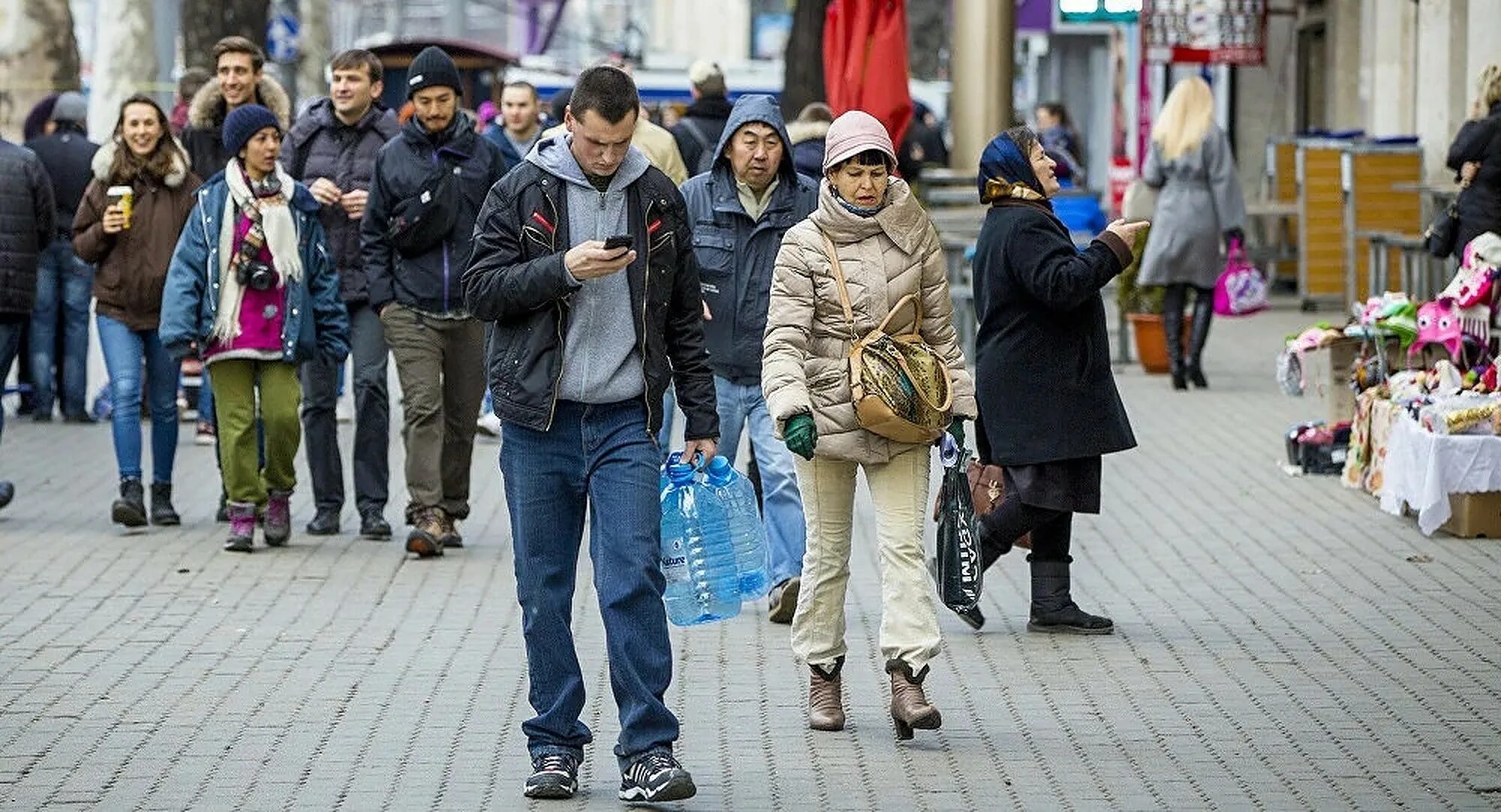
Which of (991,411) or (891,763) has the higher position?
(991,411)

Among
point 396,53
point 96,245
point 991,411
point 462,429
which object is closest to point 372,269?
point 462,429

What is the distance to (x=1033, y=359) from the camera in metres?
9.17

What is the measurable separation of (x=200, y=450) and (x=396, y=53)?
2245 centimetres

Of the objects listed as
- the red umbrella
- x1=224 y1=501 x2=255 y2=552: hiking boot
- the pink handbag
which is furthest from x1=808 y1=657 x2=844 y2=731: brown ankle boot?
the red umbrella

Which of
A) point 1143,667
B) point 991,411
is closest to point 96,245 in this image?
point 991,411

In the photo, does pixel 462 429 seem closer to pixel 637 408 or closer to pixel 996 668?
pixel 996 668

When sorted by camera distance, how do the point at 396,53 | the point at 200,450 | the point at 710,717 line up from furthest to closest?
the point at 396,53
the point at 200,450
the point at 710,717

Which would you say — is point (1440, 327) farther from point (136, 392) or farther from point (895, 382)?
point (136, 392)

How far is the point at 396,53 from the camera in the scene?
1455 inches

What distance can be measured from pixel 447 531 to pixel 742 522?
164 inches

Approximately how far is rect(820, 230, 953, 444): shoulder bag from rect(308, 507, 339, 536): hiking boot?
4.63 m

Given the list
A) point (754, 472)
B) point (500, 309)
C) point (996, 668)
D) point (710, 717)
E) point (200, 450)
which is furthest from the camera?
point (200, 450)

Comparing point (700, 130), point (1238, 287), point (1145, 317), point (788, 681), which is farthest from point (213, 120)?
point (1145, 317)

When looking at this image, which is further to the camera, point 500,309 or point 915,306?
point 915,306
